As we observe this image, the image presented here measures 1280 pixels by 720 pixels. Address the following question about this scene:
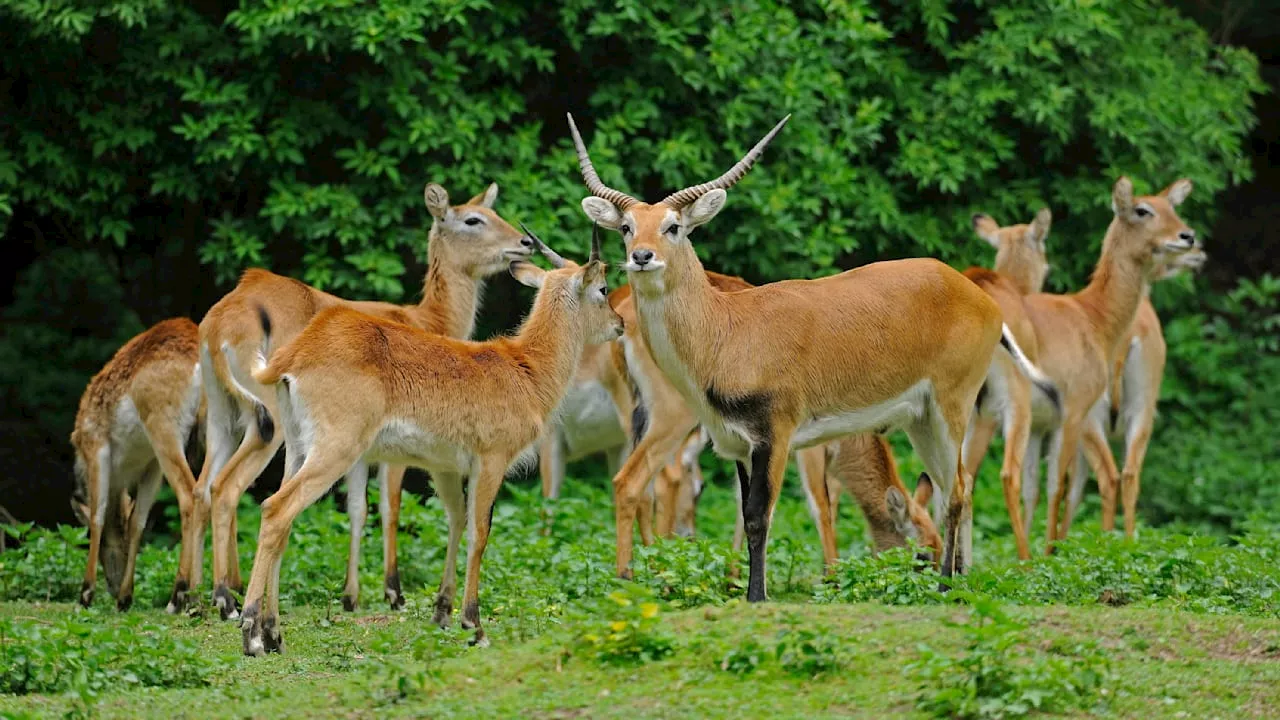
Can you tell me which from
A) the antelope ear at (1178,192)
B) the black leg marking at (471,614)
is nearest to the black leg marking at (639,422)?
the black leg marking at (471,614)

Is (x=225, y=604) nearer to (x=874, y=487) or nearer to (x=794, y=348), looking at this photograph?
(x=794, y=348)

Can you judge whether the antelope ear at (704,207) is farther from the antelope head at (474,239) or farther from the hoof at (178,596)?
the hoof at (178,596)

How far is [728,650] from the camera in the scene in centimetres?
594

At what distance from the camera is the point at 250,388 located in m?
9.19

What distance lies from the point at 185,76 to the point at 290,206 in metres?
1.21

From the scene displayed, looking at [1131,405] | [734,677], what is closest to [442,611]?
[734,677]

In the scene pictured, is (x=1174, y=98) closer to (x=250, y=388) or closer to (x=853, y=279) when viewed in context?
(x=853, y=279)

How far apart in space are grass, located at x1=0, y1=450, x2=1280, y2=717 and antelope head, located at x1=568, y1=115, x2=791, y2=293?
4.39ft

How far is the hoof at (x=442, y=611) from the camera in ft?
26.0

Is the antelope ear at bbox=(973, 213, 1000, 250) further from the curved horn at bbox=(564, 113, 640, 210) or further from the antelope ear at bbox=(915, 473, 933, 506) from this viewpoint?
the curved horn at bbox=(564, 113, 640, 210)

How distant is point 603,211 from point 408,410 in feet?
4.72

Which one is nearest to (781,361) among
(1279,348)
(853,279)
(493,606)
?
(853,279)

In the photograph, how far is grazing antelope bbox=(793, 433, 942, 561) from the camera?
10.1m

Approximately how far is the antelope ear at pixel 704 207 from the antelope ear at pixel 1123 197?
16.5 feet
